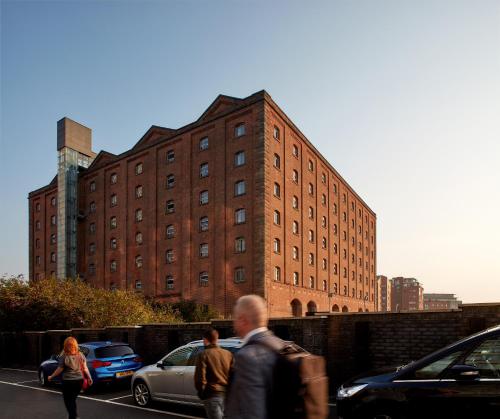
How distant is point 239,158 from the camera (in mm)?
35531

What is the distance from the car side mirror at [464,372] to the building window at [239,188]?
30.0 meters

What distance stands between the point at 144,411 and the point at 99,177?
1713 inches

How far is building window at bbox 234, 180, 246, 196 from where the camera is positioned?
114 feet

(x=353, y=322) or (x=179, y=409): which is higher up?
(x=353, y=322)

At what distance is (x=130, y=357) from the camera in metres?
12.3

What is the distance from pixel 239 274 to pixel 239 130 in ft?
39.5

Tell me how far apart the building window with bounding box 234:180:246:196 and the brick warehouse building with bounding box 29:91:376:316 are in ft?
0.30

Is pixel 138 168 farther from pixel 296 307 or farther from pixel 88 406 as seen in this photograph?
pixel 88 406

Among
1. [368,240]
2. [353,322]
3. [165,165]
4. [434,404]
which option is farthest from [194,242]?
[368,240]

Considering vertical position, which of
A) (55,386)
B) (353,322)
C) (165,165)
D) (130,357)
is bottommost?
(55,386)

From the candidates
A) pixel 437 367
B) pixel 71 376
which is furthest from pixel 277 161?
pixel 437 367

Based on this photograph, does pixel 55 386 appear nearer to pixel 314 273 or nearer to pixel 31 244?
pixel 314 273

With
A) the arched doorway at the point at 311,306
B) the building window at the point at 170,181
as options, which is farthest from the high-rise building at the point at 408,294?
the building window at the point at 170,181

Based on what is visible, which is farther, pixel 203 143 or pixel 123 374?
pixel 203 143
